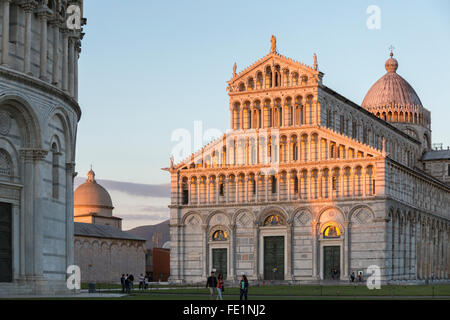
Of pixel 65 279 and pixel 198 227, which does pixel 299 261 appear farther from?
pixel 65 279

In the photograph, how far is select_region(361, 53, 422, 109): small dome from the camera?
341ft

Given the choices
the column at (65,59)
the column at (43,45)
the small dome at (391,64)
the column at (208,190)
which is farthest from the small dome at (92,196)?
the column at (43,45)

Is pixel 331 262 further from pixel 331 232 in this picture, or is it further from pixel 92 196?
A: pixel 92 196

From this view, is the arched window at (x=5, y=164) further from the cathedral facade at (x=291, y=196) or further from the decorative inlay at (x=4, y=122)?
the cathedral facade at (x=291, y=196)

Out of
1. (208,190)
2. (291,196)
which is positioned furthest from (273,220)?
(208,190)

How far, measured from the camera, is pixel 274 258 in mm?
78312

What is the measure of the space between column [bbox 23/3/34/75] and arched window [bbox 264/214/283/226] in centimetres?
4293

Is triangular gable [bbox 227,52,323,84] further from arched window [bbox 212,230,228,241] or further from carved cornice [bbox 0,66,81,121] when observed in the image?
carved cornice [bbox 0,66,81,121]

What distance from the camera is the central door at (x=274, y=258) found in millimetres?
77750

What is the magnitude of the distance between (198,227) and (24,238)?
4344 centimetres

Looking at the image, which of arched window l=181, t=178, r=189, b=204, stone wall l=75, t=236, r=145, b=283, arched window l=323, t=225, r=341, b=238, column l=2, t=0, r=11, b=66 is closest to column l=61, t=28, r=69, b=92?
column l=2, t=0, r=11, b=66

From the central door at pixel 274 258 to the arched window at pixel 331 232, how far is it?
4.17 m
